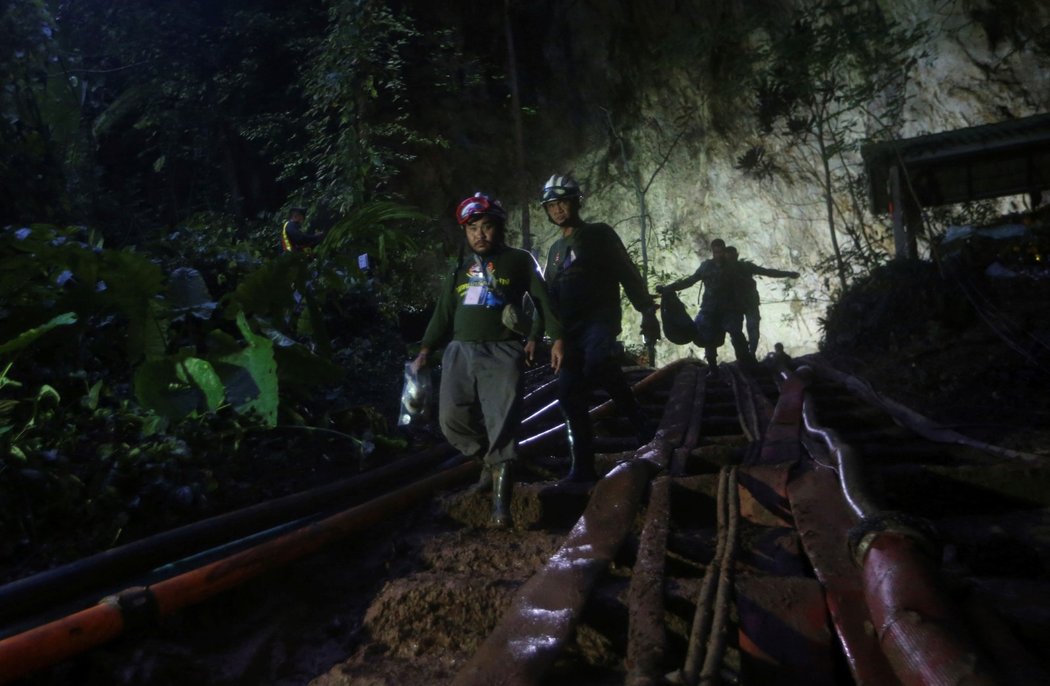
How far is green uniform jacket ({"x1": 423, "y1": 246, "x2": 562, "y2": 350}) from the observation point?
3865 mm

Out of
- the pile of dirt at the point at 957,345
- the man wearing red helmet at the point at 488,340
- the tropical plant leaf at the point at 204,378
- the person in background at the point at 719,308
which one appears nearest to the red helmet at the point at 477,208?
the man wearing red helmet at the point at 488,340

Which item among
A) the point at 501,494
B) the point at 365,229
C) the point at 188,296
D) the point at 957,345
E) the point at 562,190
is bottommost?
the point at 957,345

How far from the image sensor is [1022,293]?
8.32 m

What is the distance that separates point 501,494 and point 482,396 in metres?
0.52

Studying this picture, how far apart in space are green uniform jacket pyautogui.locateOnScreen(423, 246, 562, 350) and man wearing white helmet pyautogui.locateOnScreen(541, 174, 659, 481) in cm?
47

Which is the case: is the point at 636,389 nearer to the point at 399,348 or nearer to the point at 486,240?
the point at 399,348

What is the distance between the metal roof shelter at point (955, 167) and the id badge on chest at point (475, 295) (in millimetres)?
7953

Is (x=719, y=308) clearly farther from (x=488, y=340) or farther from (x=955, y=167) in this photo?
(x=488, y=340)

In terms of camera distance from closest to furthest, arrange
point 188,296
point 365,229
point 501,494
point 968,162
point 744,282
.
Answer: point 501,494, point 188,296, point 365,229, point 744,282, point 968,162

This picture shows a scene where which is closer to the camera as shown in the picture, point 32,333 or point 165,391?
point 32,333

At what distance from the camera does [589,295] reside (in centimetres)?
461

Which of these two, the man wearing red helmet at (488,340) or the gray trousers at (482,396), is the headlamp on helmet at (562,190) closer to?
the man wearing red helmet at (488,340)

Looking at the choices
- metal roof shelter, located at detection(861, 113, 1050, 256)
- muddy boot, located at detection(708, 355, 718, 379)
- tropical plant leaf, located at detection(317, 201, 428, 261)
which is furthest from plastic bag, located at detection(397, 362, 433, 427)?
metal roof shelter, located at detection(861, 113, 1050, 256)

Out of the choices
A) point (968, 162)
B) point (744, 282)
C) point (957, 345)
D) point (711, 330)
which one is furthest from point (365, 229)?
point (968, 162)
